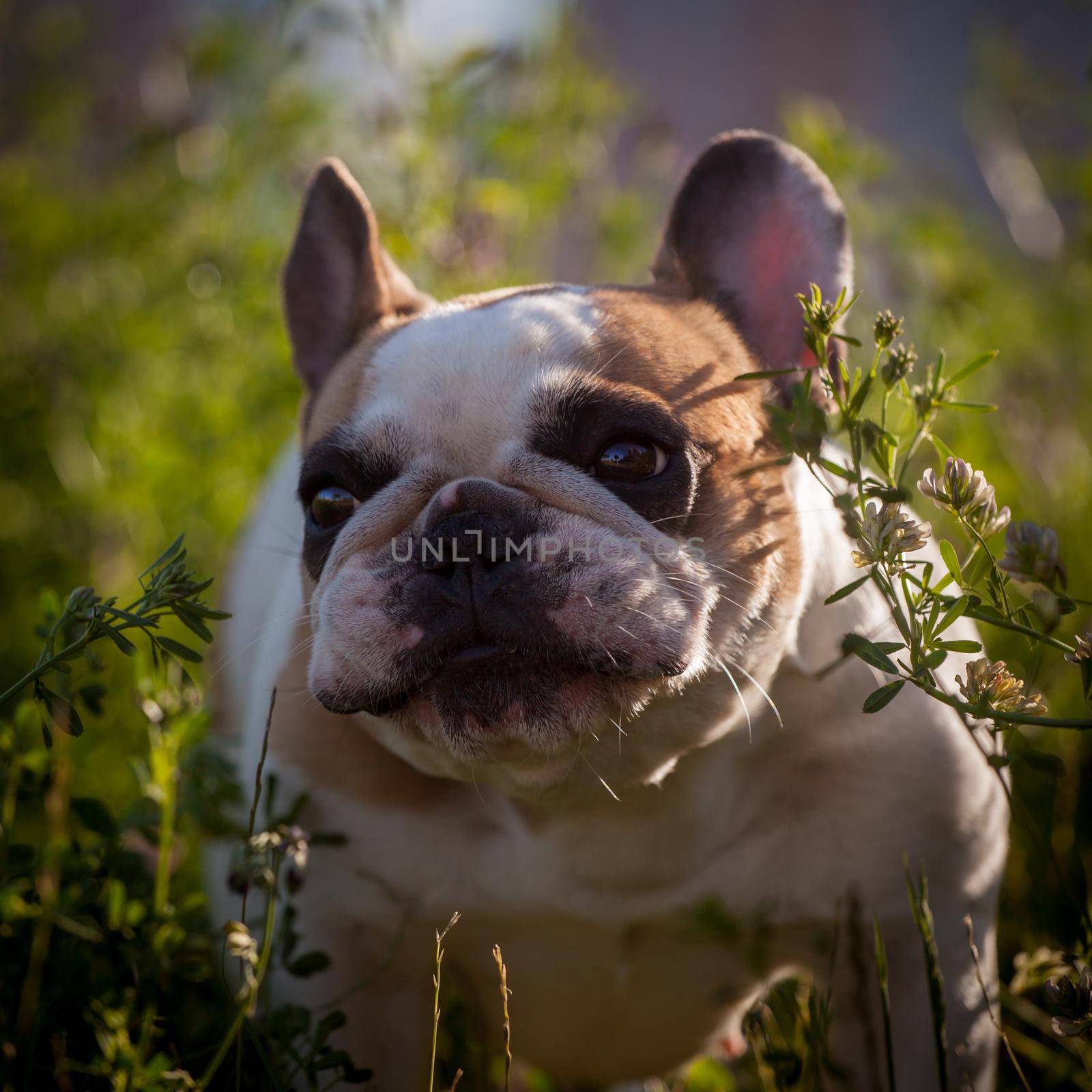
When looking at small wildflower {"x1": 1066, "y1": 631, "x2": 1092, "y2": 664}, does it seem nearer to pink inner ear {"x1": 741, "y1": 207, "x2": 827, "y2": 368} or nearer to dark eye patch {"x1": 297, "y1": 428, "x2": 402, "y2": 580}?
pink inner ear {"x1": 741, "y1": 207, "x2": 827, "y2": 368}

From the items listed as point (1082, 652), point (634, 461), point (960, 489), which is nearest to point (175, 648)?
point (634, 461)

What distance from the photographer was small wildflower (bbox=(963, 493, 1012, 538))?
5.02 feet

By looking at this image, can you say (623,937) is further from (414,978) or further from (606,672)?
(606,672)

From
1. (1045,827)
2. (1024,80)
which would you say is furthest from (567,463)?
(1024,80)

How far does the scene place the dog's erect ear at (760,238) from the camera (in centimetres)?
225

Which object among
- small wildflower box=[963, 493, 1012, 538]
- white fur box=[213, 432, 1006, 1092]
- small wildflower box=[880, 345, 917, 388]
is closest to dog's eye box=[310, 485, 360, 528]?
white fur box=[213, 432, 1006, 1092]

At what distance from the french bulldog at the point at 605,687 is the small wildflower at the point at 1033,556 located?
1.57 ft

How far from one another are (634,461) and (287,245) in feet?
9.24

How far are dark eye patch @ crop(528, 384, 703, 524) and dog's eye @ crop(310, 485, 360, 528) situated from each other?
15.9 inches

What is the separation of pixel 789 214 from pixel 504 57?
1675mm

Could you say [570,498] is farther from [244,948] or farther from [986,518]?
[244,948]

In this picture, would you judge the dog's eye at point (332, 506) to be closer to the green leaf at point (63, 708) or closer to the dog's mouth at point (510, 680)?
the dog's mouth at point (510, 680)

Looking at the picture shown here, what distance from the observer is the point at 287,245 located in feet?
14.0

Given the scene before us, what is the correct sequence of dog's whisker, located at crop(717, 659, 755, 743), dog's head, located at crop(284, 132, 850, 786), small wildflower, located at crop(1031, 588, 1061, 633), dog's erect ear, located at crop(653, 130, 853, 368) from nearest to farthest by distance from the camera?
small wildflower, located at crop(1031, 588, 1061, 633)
dog's head, located at crop(284, 132, 850, 786)
dog's whisker, located at crop(717, 659, 755, 743)
dog's erect ear, located at crop(653, 130, 853, 368)
